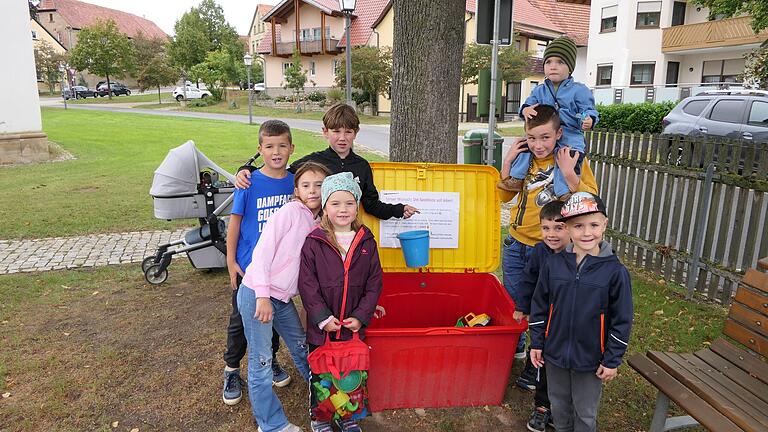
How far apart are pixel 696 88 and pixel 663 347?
24115mm

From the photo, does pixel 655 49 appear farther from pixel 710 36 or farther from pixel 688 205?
pixel 688 205

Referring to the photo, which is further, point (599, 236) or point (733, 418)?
point (599, 236)

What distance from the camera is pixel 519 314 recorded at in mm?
3049

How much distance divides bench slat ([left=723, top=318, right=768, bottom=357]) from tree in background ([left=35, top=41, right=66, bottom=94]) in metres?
71.7

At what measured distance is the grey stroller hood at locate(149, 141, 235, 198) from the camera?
5078 millimetres

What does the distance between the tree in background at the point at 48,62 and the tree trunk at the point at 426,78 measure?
69.1 meters

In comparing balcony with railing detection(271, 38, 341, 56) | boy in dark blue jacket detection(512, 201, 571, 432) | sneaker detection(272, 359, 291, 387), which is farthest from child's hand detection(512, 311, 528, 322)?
balcony with railing detection(271, 38, 341, 56)

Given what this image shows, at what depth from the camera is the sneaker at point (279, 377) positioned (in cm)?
368

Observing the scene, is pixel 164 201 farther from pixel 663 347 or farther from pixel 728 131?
pixel 728 131

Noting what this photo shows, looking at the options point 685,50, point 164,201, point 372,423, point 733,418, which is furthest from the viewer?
point 685,50

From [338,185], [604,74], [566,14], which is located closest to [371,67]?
[604,74]

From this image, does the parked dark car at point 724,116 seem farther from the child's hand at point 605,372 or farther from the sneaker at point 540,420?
the child's hand at point 605,372

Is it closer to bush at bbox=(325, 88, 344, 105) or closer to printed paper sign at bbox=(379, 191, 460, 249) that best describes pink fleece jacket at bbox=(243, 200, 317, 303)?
printed paper sign at bbox=(379, 191, 460, 249)

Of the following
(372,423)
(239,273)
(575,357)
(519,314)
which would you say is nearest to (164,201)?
(239,273)
